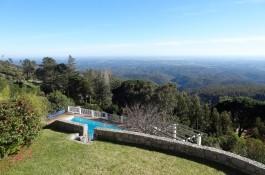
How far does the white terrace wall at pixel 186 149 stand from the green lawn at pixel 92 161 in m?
0.41

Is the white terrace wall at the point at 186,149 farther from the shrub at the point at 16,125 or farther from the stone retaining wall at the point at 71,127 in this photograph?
the shrub at the point at 16,125

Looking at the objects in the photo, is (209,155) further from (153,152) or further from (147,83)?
(147,83)

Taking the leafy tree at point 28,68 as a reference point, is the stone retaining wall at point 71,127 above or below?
above

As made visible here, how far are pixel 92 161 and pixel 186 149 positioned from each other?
2.61 meters

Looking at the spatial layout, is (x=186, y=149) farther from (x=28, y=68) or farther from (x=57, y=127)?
(x=28, y=68)

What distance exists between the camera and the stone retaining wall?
373 inches

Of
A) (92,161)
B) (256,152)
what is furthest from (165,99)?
(92,161)

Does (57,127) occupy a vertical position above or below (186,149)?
below

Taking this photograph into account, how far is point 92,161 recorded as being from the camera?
6969 mm

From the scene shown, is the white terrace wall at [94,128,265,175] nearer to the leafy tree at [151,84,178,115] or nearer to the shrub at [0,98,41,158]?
the shrub at [0,98,41,158]

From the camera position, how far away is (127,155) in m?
7.50

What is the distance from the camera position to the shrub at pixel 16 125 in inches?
260

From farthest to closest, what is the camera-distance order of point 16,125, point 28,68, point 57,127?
point 28,68 < point 57,127 < point 16,125

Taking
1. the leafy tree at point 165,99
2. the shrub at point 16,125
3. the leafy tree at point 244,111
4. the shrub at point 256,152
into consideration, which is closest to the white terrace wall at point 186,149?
the shrub at point 16,125
